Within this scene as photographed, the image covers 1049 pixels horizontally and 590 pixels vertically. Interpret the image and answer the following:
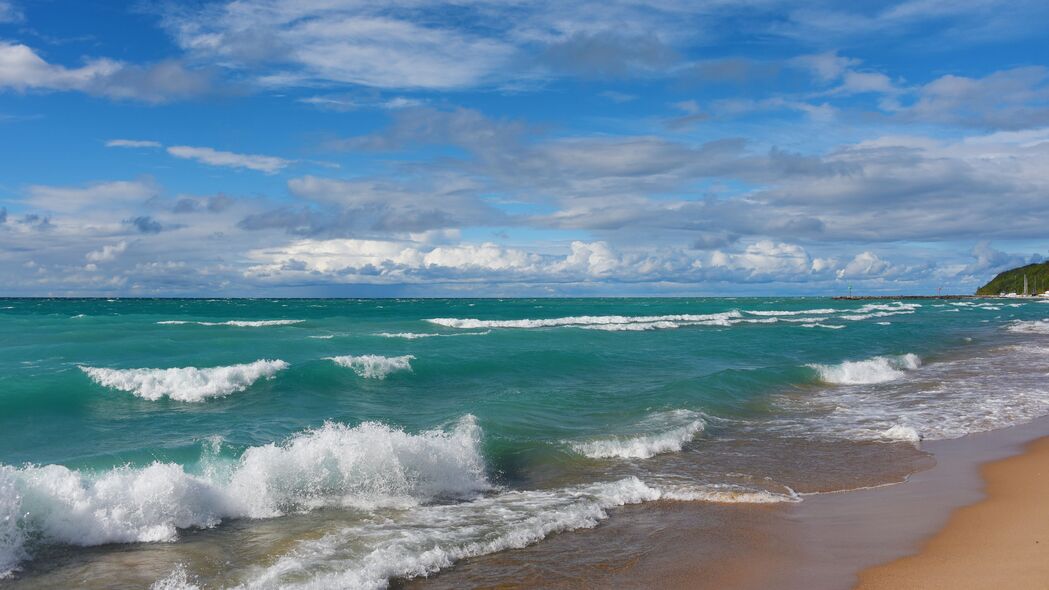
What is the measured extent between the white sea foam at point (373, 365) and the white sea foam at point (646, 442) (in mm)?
10249

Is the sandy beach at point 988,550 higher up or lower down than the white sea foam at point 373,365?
lower down

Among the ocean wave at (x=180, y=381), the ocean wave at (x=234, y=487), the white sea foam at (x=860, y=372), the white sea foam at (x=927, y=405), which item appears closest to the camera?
the ocean wave at (x=234, y=487)

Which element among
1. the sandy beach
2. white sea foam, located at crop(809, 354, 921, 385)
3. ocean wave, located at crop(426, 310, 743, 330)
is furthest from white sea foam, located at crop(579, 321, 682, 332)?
the sandy beach

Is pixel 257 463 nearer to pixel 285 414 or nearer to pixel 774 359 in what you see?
pixel 285 414

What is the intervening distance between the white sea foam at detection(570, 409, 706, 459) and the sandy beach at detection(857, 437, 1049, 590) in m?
4.87

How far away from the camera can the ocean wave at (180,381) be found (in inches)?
720

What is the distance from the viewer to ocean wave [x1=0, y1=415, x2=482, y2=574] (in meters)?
8.19

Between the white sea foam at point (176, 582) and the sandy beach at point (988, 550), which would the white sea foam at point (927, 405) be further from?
the white sea foam at point (176, 582)

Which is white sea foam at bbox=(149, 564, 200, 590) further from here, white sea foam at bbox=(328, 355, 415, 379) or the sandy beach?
white sea foam at bbox=(328, 355, 415, 379)

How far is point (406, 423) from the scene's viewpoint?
592 inches

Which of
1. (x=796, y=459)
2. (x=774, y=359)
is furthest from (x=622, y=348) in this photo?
(x=796, y=459)

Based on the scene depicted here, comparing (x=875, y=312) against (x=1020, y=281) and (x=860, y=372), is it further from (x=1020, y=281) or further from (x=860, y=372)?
(x=1020, y=281)

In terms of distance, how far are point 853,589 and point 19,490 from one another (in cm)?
935

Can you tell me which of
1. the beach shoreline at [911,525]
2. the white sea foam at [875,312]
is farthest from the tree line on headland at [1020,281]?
the beach shoreline at [911,525]
